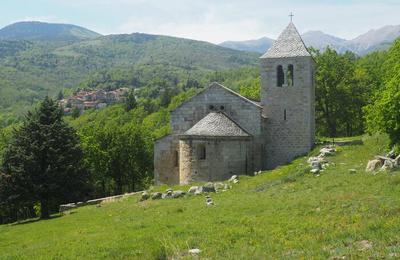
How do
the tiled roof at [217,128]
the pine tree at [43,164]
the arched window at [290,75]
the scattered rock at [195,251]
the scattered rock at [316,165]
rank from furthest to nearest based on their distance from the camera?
the arched window at [290,75] → the pine tree at [43,164] → the tiled roof at [217,128] → the scattered rock at [316,165] → the scattered rock at [195,251]

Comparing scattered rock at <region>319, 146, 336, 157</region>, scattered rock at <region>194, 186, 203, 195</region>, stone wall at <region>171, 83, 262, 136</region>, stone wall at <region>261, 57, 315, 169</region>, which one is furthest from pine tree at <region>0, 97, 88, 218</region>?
scattered rock at <region>319, 146, 336, 157</region>

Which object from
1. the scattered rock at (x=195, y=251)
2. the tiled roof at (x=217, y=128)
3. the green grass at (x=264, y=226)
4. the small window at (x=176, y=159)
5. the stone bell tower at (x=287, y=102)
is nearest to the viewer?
the green grass at (x=264, y=226)

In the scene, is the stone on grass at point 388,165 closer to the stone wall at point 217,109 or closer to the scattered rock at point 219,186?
the scattered rock at point 219,186

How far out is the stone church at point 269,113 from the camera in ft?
113

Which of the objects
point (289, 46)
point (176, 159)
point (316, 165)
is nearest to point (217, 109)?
point (176, 159)

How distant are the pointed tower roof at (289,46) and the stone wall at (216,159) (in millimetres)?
7733

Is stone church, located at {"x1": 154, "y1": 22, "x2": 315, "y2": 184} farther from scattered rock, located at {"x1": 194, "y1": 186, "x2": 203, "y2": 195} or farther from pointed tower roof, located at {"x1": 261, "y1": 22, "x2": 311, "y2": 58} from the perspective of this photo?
scattered rock, located at {"x1": 194, "y1": 186, "x2": 203, "y2": 195}

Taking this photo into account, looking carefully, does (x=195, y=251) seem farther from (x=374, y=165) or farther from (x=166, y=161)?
(x=166, y=161)

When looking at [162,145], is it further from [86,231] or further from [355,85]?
[355,85]

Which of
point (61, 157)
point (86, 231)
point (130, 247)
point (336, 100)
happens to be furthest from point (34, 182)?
point (336, 100)

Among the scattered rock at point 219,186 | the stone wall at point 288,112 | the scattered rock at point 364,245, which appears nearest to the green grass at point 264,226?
the scattered rock at point 364,245

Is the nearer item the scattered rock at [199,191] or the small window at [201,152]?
the scattered rock at [199,191]

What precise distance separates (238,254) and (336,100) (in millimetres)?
42904

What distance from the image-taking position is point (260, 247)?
1203cm
